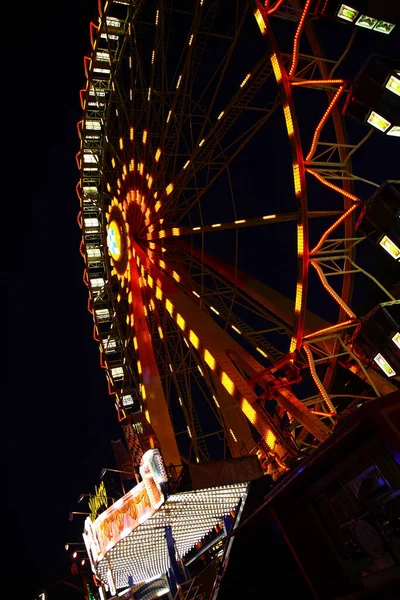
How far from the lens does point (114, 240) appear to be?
2255 centimetres

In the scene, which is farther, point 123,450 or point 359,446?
point 123,450

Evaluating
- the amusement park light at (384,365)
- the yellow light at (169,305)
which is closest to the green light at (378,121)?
the amusement park light at (384,365)

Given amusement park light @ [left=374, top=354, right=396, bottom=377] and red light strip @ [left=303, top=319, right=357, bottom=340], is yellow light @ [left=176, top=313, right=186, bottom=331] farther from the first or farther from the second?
amusement park light @ [left=374, top=354, right=396, bottom=377]

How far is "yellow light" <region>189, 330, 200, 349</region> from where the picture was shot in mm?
15109

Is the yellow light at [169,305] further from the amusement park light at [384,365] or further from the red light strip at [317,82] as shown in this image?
the red light strip at [317,82]

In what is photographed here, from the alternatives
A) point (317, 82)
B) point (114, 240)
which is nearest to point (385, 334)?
point (317, 82)

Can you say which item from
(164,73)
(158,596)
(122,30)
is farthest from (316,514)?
(122,30)

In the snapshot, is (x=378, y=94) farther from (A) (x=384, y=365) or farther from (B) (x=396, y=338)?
(A) (x=384, y=365)

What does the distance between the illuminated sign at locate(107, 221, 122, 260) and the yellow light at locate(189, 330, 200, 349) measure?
745 centimetres

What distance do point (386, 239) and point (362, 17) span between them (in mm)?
4257

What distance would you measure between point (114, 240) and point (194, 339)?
8.75m

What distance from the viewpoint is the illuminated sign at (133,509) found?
532 inches

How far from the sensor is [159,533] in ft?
52.0

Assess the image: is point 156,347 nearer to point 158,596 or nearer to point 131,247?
point 131,247
